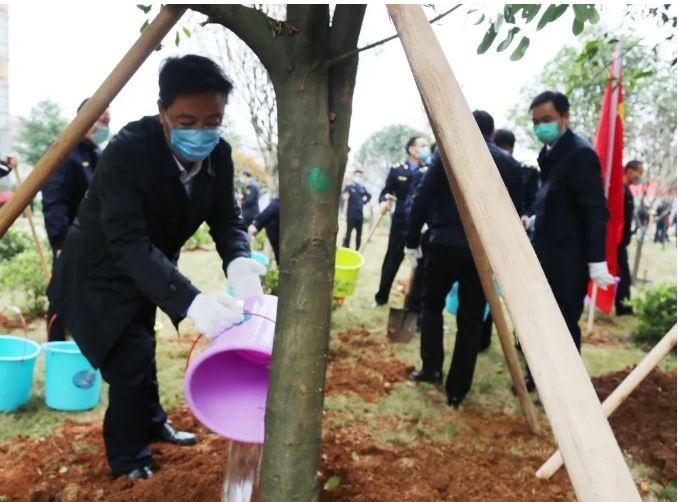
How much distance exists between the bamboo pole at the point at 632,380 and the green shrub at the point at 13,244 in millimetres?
8055

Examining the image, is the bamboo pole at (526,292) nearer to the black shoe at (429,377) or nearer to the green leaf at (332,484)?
the green leaf at (332,484)

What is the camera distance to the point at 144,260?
192 centimetres

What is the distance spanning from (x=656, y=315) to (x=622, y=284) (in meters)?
1.56

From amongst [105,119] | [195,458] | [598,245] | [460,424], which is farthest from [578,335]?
[105,119]

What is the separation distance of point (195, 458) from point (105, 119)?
2.43m

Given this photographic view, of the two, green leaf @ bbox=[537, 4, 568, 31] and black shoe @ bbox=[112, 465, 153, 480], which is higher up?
green leaf @ bbox=[537, 4, 568, 31]

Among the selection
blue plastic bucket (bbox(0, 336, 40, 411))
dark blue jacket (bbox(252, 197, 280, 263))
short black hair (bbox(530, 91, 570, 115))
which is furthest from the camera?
dark blue jacket (bbox(252, 197, 280, 263))

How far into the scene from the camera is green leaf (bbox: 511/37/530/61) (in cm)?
147

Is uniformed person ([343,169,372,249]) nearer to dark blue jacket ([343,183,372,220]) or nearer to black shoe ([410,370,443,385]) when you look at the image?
dark blue jacket ([343,183,372,220])

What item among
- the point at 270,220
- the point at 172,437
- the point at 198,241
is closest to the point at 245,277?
the point at 172,437

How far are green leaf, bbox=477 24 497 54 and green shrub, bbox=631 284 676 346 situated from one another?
4.99m

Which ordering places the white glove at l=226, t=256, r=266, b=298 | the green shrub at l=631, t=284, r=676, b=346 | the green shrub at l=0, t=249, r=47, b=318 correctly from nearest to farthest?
1. the white glove at l=226, t=256, r=266, b=298
2. the green shrub at l=0, t=249, r=47, b=318
3. the green shrub at l=631, t=284, r=676, b=346

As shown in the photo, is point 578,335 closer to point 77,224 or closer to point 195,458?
point 195,458

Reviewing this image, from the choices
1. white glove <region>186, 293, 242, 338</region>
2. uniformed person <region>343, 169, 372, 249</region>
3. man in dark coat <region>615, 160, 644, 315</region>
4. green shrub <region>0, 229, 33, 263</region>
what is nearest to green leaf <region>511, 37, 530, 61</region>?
white glove <region>186, 293, 242, 338</region>
